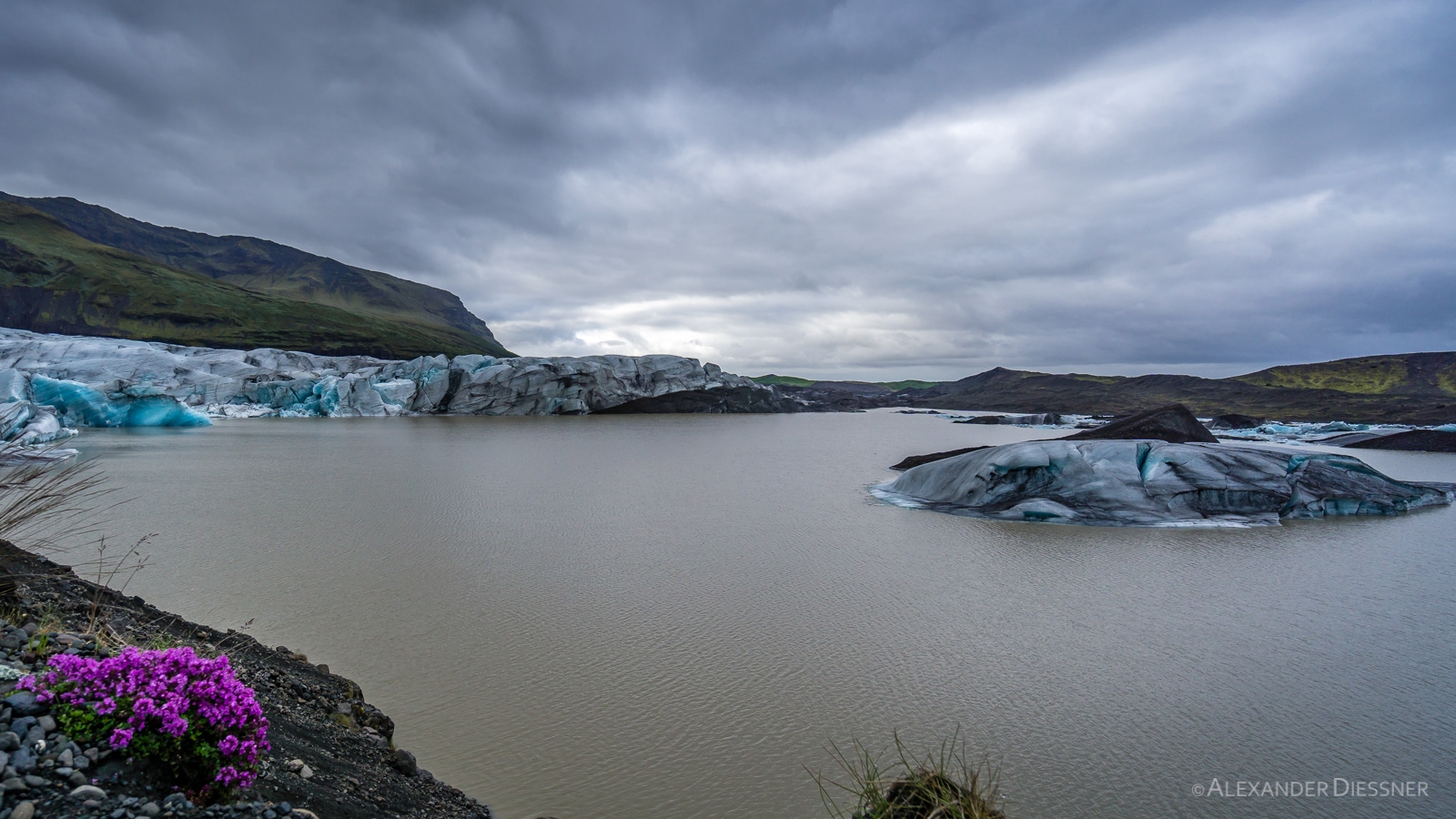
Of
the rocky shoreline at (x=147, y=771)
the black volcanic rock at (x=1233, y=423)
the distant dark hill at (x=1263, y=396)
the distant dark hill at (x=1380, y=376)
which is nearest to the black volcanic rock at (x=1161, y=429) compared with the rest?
the rocky shoreline at (x=147, y=771)

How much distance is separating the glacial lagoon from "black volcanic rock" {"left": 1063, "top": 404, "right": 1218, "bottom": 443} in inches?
205

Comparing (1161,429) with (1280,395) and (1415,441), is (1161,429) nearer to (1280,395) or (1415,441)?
(1415,441)

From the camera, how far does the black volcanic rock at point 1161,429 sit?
16.6m

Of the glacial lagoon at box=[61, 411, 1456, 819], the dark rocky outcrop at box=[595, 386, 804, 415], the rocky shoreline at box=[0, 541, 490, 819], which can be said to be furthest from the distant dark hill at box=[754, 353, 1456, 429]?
the rocky shoreline at box=[0, 541, 490, 819]

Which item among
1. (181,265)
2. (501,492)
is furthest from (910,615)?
(181,265)

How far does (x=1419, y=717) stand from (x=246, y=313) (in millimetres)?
88404

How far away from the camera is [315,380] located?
41125mm

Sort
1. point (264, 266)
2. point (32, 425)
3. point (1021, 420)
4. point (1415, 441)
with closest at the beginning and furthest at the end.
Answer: point (32, 425) < point (1415, 441) < point (1021, 420) < point (264, 266)

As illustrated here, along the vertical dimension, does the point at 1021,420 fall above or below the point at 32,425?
above

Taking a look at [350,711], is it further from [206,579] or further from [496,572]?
[206,579]

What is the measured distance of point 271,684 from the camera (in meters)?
3.59

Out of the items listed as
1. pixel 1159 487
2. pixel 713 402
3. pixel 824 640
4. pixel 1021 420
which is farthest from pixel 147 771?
pixel 1021 420

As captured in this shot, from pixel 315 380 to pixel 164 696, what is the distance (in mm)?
46085

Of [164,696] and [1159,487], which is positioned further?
[1159,487]
